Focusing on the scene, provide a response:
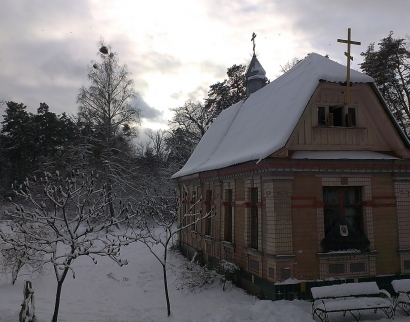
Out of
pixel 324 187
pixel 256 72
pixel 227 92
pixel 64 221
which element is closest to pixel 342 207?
pixel 324 187

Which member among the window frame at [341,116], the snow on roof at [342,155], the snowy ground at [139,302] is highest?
the window frame at [341,116]

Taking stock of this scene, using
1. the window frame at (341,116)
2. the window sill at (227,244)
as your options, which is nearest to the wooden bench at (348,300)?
the window sill at (227,244)

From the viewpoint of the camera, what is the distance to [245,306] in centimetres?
925

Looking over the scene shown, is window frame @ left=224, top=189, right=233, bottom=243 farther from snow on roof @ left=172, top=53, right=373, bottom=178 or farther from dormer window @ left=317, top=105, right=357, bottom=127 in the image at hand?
dormer window @ left=317, top=105, right=357, bottom=127

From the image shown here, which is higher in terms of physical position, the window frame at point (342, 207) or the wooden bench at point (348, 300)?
the window frame at point (342, 207)

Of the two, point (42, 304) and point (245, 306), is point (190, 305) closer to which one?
point (245, 306)

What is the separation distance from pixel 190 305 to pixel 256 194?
386 cm

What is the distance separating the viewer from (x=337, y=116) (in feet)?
36.4

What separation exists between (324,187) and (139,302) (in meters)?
6.75

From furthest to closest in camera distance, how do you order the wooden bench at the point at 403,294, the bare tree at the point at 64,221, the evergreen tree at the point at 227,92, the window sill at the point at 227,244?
the evergreen tree at the point at 227,92 → the window sill at the point at 227,244 → the wooden bench at the point at 403,294 → the bare tree at the point at 64,221

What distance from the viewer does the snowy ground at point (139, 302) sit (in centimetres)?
873

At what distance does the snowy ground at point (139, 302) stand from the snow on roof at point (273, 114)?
390cm

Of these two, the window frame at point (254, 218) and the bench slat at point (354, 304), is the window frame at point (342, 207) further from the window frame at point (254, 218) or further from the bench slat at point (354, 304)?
the bench slat at point (354, 304)

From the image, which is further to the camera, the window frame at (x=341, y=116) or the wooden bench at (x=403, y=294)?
the window frame at (x=341, y=116)
